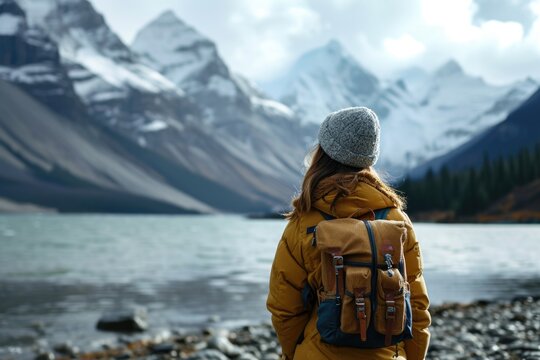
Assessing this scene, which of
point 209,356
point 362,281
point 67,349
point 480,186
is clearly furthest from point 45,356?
point 480,186

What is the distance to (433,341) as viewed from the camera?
1470 cm

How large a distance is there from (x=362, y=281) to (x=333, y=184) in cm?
76

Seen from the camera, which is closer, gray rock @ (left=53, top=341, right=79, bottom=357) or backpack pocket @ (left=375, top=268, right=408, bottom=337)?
backpack pocket @ (left=375, top=268, right=408, bottom=337)

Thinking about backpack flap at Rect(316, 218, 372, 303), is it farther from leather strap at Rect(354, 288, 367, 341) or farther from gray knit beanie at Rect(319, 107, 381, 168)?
gray knit beanie at Rect(319, 107, 381, 168)

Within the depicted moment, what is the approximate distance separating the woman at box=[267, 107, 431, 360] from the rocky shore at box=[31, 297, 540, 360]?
707cm

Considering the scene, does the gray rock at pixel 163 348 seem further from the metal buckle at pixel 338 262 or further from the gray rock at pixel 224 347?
the metal buckle at pixel 338 262

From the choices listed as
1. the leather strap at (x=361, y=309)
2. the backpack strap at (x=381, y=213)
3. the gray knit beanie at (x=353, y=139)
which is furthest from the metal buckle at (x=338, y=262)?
the gray knit beanie at (x=353, y=139)

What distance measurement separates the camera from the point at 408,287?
187 inches

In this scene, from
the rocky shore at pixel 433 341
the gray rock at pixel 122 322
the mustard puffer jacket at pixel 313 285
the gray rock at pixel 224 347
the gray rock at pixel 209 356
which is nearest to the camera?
the mustard puffer jacket at pixel 313 285

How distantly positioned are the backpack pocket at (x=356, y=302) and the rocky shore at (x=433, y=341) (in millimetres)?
7502

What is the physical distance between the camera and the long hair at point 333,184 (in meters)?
4.76

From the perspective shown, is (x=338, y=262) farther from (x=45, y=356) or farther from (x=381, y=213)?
(x=45, y=356)

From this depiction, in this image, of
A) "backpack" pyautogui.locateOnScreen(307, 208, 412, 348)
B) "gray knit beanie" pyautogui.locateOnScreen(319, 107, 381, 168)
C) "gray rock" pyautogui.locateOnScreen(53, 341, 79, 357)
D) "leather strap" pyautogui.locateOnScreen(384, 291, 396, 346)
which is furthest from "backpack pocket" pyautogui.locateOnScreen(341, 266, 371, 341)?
"gray rock" pyautogui.locateOnScreen(53, 341, 79, 357)

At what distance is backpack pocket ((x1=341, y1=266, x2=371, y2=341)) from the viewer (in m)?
4.43
